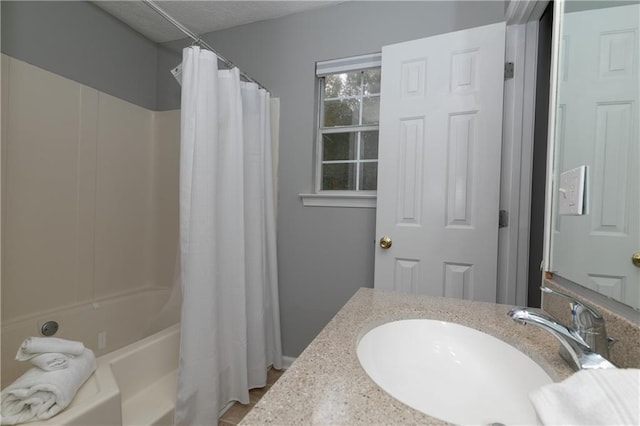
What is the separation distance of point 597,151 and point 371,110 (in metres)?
1.34

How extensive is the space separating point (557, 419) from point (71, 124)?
2371 mm

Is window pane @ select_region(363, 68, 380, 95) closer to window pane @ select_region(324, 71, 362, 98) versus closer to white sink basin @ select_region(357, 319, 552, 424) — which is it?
window pane @ select_region(324, 71, 362, 98)

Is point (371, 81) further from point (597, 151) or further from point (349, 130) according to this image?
point (597, 151)

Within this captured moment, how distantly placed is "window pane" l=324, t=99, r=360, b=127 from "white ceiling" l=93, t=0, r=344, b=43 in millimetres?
602

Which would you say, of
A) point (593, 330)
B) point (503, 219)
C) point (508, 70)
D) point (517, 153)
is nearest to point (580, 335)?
point (593, 330)

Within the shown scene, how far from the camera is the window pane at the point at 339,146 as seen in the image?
1886mm

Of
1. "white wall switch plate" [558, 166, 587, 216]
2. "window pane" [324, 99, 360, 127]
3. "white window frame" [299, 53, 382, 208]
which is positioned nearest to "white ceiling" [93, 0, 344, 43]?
"white window frame" [299, 53, 382, 208]

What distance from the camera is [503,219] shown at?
138 centimetres

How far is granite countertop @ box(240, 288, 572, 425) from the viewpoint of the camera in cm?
39

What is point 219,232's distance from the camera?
143cm

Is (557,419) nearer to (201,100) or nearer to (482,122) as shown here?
(482,122)

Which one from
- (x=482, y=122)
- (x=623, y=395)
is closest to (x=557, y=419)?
(x=623, y=395)

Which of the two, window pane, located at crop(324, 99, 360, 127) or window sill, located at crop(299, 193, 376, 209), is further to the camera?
window pane, located at crop(324, 99, 360, 127)

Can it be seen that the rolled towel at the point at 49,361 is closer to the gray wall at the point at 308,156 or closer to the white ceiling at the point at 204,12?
the gray wall at the point at 308,156
